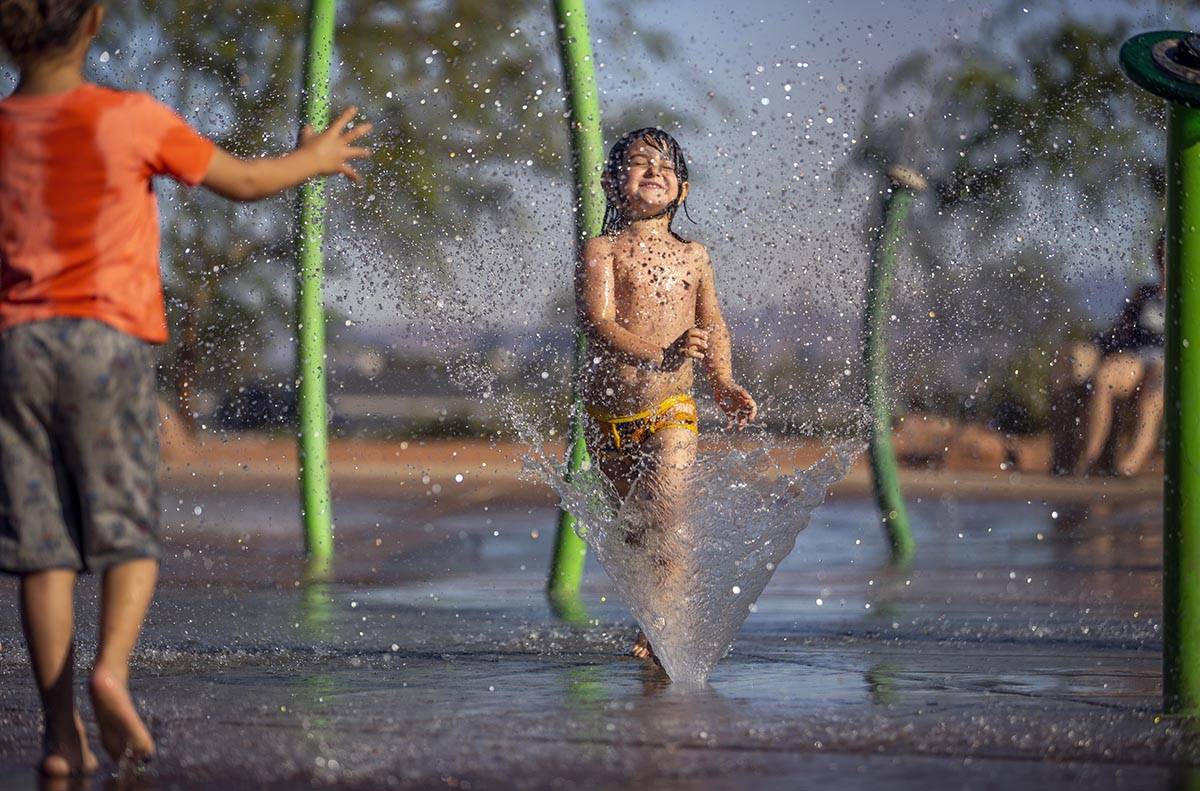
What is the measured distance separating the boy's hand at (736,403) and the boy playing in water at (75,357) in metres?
2.03

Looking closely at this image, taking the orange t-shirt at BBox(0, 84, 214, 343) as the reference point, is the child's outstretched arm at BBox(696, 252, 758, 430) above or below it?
below

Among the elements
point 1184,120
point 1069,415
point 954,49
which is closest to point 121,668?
point 1184,120

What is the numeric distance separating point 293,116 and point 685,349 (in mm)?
6968

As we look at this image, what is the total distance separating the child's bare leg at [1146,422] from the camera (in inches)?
370

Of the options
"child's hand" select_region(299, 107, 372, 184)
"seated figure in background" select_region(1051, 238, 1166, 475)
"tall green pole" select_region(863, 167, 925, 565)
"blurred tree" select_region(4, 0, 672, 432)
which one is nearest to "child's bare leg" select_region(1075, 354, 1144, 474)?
"seated figure in background" select_region(1051, 238, 1166, 475)

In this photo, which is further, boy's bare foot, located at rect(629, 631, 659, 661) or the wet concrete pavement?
boy's bare foot, located at rect(629, 631, 659, 661)

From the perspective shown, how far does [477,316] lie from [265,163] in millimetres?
3325

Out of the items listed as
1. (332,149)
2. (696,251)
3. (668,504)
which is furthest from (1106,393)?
(332,149)

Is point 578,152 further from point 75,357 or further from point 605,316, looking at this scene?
point 75,357

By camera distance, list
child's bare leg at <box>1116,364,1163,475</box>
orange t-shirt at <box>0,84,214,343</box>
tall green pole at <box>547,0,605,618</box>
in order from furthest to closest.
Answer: child's bare leg at <box>1116,364,1163,475</box> < tall green pole at <box>547,0,605,618</box> < orange t-shirt at <box>0,84,214,343</box>

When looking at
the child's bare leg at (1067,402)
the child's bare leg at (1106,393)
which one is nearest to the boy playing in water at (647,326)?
the child's bare leg at (1106,393)

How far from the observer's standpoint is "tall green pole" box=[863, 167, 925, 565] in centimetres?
775

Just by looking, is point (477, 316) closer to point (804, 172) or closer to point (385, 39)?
point (804, 172)

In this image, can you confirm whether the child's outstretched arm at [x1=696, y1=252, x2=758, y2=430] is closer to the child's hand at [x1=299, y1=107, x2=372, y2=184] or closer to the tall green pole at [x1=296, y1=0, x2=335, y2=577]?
the child's hand at [x1=299, y1=107, x2=372, y2=184]
